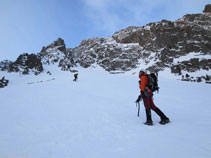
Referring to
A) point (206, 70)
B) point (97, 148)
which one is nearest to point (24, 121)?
point (97, 148)

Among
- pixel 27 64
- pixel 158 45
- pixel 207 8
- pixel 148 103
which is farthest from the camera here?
pixel 158 45

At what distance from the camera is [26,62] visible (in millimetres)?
58719

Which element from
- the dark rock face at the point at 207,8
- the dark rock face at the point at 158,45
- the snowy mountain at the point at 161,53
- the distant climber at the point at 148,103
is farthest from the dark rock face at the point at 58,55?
the dark rock face at the point at 207,8

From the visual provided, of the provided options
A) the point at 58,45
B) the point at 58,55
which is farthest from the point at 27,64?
the point at 58,45

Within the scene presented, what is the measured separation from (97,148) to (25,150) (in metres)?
1.72

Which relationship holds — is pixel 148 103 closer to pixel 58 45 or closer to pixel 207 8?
pixel 207 8

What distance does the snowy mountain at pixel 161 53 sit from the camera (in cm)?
3619

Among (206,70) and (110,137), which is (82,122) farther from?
(206,70)

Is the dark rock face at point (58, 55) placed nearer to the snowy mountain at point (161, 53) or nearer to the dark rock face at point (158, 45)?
the snowy mountain at point (161, 53)

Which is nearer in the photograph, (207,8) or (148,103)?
(148,103)

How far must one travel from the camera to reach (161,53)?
49.3 meters

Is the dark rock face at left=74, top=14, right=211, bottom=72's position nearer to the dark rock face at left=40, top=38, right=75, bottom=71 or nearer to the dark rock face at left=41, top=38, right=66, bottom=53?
the dark rock face at left=40, top=38, right=75, bottom=71

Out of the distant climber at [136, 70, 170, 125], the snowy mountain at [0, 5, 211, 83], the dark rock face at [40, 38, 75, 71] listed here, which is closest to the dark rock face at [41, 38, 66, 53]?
the dark rock face at [40, 38, 75, 71]

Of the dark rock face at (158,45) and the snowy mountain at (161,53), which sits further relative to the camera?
the dark rock face at (158,45)
